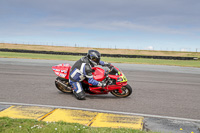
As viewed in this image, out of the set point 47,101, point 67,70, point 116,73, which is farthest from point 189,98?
point 47,101

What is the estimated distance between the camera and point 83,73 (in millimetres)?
6949

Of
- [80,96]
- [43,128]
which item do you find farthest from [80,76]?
[43,128]

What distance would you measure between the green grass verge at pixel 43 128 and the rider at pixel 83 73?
245 cm

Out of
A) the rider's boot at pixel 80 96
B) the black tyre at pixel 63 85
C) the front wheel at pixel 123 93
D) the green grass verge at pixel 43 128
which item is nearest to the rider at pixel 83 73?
the rider's boot at pixel 80 96

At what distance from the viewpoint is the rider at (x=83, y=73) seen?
685cm

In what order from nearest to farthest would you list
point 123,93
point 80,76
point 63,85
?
point 80,76 → point 123,93 → point 63,85

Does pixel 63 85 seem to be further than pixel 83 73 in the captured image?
Yes

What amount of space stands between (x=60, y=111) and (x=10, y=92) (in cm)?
300

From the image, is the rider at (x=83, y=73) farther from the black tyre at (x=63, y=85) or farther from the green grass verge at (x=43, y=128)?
the green grass verge at (x=43, y=128)

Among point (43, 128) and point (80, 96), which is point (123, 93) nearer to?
point (80, 96)

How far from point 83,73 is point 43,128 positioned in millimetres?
2956

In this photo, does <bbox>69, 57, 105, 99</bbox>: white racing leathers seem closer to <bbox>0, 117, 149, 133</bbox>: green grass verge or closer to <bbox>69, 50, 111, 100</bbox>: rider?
<bbox>69, 50, 111, 100</bbox>: rider

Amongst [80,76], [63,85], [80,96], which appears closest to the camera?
[80,96]

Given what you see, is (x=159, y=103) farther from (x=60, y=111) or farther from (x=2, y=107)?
(x=2, y=107)
